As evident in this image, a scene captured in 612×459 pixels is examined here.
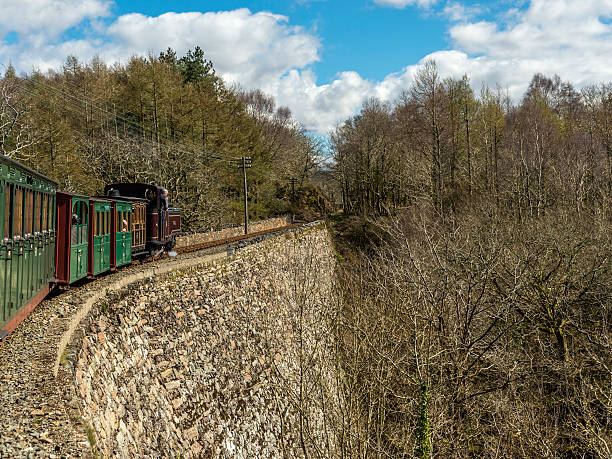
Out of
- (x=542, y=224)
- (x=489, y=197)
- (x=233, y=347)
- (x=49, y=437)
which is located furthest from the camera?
(x=489, y=197)

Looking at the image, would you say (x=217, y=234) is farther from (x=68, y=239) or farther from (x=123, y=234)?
(x=68, y=239)

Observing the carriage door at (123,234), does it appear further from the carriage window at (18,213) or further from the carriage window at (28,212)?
the carriage window at (18,213)

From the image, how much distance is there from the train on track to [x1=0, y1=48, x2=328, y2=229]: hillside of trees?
7859 millimetres

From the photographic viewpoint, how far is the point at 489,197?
87.3ft

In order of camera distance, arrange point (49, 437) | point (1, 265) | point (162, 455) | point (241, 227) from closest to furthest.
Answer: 1. point (49, 437)
2. point (1, 265)
3. point (162, 455)
4. point (241, 227)

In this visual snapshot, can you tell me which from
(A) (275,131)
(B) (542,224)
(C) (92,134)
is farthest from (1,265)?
(A) (275,131)

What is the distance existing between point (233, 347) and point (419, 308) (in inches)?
193

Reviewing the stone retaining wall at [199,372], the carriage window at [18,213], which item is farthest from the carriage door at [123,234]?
the carriage window at [18,213]

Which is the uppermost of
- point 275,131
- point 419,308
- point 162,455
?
point 275,131

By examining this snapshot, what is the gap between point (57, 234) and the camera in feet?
30.4

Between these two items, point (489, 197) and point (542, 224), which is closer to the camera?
point (542, 224)

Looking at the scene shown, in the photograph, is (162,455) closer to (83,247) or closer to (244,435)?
(244,435)

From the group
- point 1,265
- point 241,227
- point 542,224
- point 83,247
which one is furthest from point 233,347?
point 241,227

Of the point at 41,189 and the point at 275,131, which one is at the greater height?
the point at 275,131
